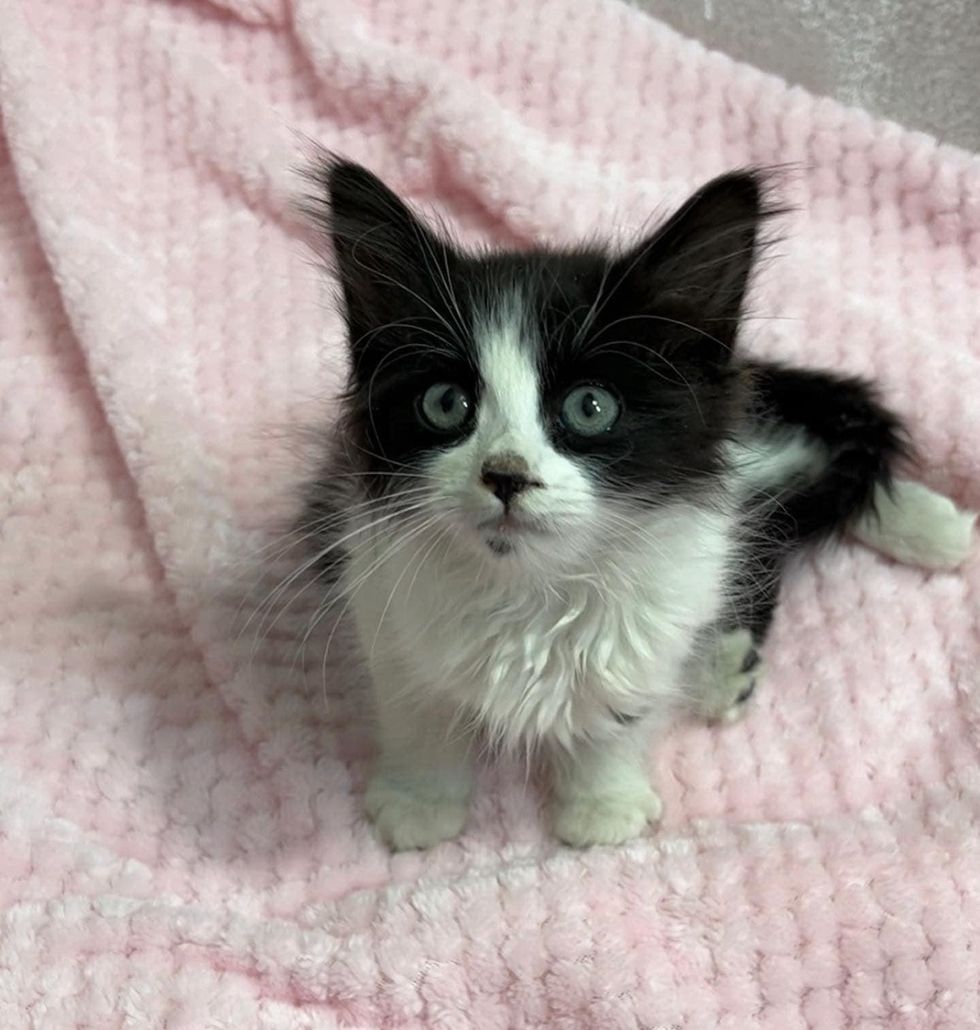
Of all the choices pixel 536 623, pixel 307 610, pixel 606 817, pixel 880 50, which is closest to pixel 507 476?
pixel 536 623

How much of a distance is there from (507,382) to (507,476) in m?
0.12

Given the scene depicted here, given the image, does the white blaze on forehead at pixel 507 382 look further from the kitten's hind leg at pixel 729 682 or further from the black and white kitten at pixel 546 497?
the kitten's hind leg at pixel 729 682

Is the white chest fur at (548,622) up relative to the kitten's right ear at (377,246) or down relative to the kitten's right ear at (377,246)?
down

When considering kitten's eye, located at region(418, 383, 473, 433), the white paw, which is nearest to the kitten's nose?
kitten's eye, located at region(418, 383, 473, 433)

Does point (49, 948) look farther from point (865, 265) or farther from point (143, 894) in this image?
point (865, 265)

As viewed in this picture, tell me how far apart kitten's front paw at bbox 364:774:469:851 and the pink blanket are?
31mm

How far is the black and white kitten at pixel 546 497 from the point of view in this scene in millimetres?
1125

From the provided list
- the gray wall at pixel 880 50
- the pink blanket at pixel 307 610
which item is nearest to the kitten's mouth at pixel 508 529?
the pink blanket at pixel 307 610

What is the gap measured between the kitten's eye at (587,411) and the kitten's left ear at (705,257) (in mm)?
111

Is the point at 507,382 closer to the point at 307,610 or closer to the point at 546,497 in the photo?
the point at 546,497

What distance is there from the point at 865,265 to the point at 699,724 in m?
1.02

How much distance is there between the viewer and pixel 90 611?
1.77 m

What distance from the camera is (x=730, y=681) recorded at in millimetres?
1617

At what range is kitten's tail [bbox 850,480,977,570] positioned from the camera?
175 cm
